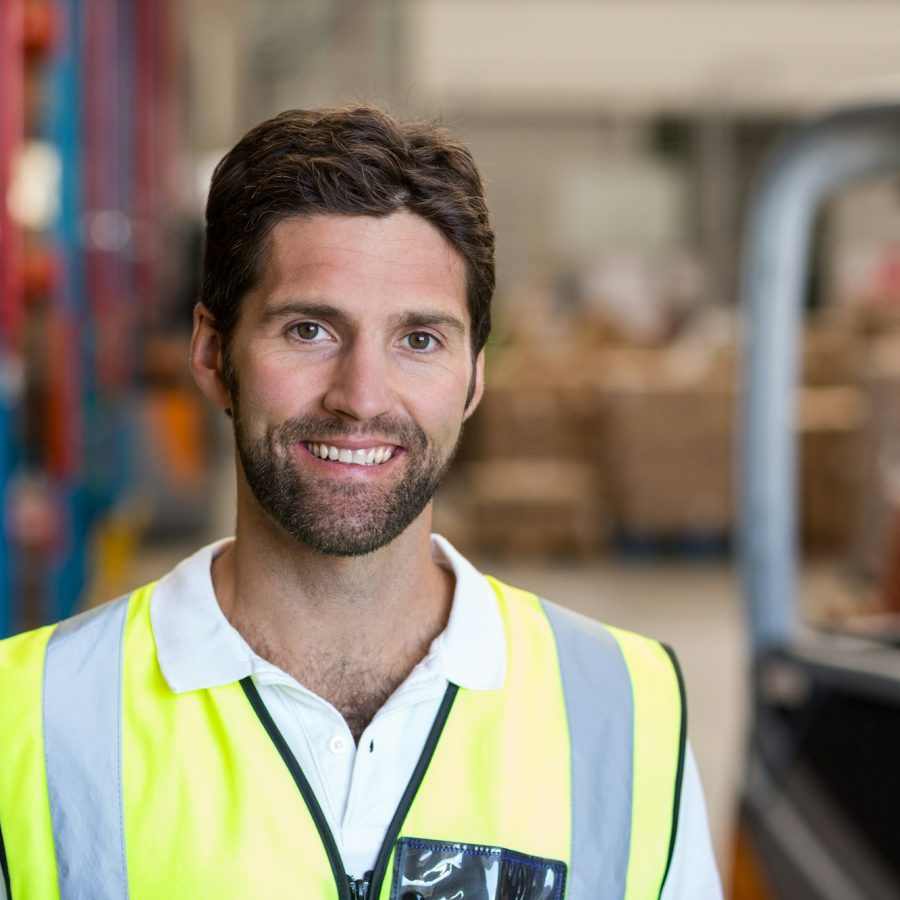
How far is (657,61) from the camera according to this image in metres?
22.5

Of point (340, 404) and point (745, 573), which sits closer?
point (340, 404)

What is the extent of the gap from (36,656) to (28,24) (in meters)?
3.35

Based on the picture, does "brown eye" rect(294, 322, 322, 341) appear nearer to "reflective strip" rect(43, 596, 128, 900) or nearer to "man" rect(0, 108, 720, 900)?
"man" rect(0, 108, 720, 900)

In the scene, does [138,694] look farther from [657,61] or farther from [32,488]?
[657,61]

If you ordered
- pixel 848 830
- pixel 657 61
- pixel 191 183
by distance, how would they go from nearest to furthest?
pixel 848 830, pixel 191 183, pixel 657 61

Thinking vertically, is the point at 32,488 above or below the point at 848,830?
above

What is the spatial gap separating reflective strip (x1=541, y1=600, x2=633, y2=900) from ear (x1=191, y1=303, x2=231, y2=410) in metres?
0.50

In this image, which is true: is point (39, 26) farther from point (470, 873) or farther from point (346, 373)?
point (470, 873)

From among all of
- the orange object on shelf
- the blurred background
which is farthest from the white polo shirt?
the orange object on shelf

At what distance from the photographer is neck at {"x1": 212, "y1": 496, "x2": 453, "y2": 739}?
1.67 metres

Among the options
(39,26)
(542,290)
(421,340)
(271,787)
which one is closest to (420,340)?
(421,340)

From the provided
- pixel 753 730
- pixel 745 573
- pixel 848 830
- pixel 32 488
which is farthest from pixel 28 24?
pixel 848 830

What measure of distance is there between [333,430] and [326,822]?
42 cm

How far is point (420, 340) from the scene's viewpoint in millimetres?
1592
